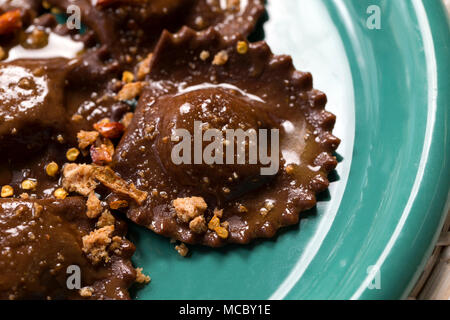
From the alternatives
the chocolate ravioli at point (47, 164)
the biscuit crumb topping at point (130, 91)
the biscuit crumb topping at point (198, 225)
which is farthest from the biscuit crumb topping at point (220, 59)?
the biscuit crumb topping at point (198, 225)

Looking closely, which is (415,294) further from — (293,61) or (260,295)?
(293,61)

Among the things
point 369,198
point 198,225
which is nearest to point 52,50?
point 198,225

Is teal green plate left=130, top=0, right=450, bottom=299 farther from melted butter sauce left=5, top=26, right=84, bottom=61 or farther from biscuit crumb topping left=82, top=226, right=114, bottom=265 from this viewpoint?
melted butter sauce left=5, top=26, right=84, bottom=61
